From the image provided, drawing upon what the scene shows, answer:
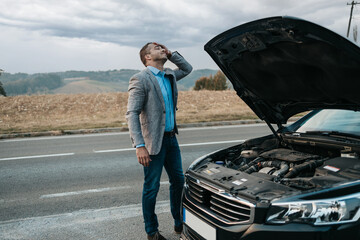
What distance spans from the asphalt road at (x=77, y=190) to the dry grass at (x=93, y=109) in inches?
166

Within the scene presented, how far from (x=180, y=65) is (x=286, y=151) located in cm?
151

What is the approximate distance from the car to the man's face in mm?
451

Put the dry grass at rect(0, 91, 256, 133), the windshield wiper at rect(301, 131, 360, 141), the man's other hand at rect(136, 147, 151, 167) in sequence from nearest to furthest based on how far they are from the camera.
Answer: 1. the windshield wiper at rect(301, 131, 360, 141)
2. the man's other hand at rect(136, 147, 151, 167)
3. the dry grass at rect(0, 91, 256, 133)

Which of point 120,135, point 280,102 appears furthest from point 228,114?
point 280,102

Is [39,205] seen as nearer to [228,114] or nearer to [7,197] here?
[7,197]

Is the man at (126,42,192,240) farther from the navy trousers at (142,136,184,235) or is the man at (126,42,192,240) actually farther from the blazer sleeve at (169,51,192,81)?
the blazer sleeve at (169,51,192,81)

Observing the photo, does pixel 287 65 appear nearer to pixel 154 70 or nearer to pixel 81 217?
pixel 154 70

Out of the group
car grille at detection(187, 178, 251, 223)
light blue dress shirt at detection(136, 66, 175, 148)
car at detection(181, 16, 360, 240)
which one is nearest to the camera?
car at detection(181, 16, 360, 240)

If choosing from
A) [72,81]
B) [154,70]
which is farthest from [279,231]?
[72,81]

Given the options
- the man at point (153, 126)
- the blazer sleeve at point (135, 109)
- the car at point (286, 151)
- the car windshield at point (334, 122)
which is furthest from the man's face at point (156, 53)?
the car windshield at point (334, 122)

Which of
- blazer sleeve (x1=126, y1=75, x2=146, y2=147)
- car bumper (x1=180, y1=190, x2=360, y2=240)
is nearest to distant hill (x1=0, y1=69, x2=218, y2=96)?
blazer sleeve (x1=126, y1=75, x2=146, y2=147)

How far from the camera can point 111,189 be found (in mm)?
4508

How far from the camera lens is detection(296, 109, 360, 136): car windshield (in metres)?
2.84

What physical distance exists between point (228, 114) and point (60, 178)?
9.01 m
